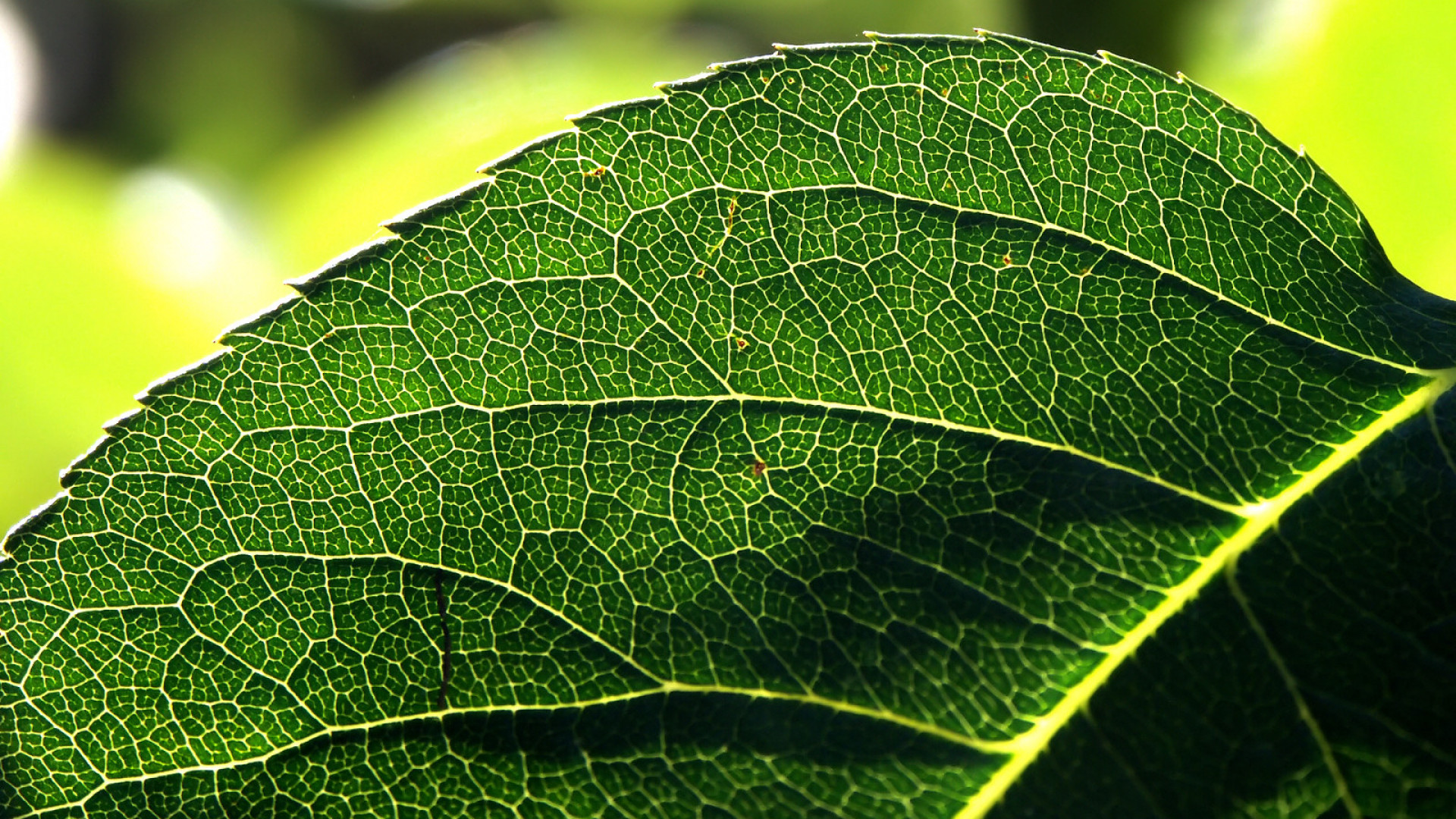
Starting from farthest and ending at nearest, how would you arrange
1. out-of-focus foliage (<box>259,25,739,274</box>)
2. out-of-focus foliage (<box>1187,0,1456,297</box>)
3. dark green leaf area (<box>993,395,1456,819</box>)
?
out-of-focus foliage (<box>259,25,739,274</box>)
out-of-focus foliage (<box>1187,0,1456,297</box>)
dark green leaf area (<box>993,395,1456,819</box>)

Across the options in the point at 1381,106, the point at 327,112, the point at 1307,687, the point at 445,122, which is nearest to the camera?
the point at 1307,687

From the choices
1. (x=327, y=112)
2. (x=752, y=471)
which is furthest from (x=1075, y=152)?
(x=327, y=112)

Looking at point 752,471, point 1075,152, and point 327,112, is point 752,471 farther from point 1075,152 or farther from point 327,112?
point 327,112

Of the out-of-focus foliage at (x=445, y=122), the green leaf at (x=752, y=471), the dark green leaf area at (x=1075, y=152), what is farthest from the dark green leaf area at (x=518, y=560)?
the out-of-focus foliage at (x=445, y=122)

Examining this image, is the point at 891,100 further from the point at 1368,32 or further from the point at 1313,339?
the point at 1368,32

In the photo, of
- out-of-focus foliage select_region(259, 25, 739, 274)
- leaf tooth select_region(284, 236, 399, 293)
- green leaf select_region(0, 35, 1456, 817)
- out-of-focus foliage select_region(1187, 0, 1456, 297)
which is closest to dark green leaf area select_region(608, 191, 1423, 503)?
green leaf select_region(0, 35, 1456, 817)

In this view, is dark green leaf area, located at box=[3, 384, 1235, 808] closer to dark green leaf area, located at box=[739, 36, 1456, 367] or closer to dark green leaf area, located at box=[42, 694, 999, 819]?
dark green leaf area, located at box=[42, 694, 999, 819]

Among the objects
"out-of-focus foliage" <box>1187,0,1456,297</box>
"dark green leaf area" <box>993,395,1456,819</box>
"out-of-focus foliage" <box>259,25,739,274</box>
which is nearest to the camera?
"dark green leaf area" <box>993,395,1456,819</box>

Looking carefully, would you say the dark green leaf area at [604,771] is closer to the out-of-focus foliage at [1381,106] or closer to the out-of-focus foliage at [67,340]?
the out-of-focus foliage at [1381,106]
